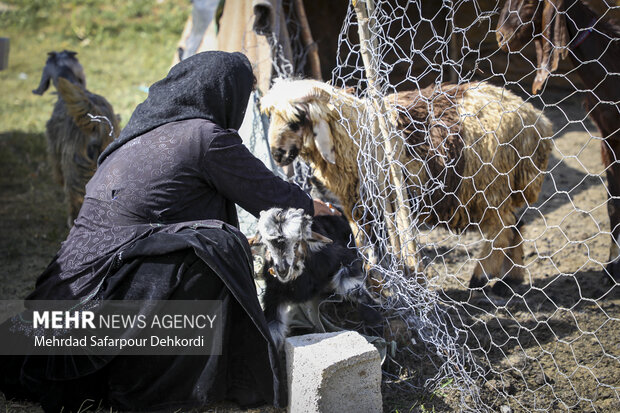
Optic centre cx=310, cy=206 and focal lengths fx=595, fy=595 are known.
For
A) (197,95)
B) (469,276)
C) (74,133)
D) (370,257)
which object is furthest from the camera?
(74,133)

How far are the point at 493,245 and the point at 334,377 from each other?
2.00 meters

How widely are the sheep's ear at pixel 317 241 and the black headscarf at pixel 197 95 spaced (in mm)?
797

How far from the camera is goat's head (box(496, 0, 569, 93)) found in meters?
3.54

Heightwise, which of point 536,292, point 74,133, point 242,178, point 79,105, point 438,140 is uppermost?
point 79,105

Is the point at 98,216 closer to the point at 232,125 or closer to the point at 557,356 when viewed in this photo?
the point at 232,125

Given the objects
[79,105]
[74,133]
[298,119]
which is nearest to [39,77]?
[74,133]

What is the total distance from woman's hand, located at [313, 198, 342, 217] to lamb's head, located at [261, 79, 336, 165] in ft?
0.98

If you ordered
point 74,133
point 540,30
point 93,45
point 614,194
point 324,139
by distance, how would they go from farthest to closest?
point 93,45 → point 74,133 → point 614,194 → point 324,139 → point 540,30

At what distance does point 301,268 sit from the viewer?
3275mm

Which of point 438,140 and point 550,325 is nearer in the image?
point 550,325

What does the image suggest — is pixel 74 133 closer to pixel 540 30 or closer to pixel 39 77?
pixel 540 30

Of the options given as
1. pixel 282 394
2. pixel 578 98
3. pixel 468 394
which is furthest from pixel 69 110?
pixel 578 98

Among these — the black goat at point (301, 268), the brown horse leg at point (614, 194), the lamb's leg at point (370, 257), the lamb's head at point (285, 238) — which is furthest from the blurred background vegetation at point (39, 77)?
the brown horse leg at point (614, 194)

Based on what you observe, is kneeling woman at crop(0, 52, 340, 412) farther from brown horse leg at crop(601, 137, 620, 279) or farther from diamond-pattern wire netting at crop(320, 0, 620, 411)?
brown horse leg at crop(601, 137, 620, 279)
